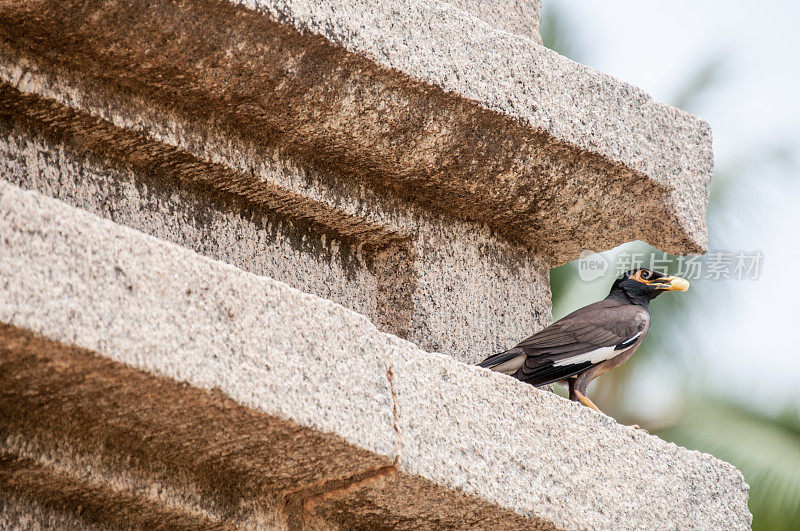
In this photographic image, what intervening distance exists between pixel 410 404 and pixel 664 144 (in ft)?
5.08

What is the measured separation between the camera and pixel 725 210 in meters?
11.7

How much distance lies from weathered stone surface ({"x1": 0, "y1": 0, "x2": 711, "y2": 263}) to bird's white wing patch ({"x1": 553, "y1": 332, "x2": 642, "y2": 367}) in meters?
0.38

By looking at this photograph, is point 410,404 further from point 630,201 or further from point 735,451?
point 735,451

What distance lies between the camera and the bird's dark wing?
365cm

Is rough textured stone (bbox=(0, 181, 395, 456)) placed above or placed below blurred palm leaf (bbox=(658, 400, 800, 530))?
below

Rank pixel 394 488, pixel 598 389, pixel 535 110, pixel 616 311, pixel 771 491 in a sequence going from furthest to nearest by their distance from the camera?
1. pixel 598 389
2. pixel 771 491
3. pixel 616 311
4. pixel 535 110
5. pixel 394 488

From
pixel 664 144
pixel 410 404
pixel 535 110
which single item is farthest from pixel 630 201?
pixel 410 404

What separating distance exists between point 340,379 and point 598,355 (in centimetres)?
166

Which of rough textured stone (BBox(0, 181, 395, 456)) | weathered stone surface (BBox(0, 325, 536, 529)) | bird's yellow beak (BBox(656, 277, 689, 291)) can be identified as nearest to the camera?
rough textured stone (BBox(0, 181, 395, 456))

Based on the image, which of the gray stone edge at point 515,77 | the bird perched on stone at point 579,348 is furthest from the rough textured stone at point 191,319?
the bird perched on stone at point 579,348

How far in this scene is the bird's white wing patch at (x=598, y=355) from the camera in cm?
386

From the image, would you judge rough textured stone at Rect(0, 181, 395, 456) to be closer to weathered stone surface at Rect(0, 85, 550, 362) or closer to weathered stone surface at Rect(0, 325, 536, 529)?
A: weathered stone surface at Rect(0, 325, 536, 529)


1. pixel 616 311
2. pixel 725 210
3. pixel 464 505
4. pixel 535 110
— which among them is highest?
pixel 725 210

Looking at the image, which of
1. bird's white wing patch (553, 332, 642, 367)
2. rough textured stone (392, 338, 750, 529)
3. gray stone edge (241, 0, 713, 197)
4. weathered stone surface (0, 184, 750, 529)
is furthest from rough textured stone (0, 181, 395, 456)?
bird's white wing patch (553, 332, 642, 367)
